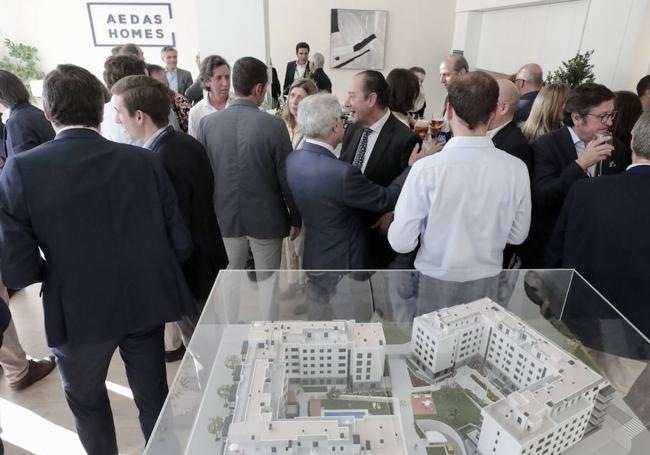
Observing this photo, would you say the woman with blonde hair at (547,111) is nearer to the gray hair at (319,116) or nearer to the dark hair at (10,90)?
the gray hair at (319,116)

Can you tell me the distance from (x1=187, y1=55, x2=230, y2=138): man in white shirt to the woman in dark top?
3.28 ft

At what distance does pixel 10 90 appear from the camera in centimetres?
285

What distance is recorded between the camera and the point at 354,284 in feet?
6.28

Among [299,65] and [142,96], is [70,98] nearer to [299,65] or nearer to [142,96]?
[142,96]

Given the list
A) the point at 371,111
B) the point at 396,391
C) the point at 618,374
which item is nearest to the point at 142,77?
the point at 371,111

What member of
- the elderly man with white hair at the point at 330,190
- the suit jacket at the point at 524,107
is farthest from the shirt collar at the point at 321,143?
the suit jacket at the point at 524,107

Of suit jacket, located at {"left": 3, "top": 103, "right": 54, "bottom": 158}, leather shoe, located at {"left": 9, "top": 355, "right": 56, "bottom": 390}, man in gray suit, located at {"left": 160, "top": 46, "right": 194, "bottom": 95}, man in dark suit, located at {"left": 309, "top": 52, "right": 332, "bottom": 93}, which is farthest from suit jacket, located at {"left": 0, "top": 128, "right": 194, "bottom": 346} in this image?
man in dark suit, located at {"left": 309, "top": 52, "right": 332, "bottom": 93}

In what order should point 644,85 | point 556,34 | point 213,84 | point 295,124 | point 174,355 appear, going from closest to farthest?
point 174,355 → point 213,84 → point 644,85 → point 295,124 → point 556,34

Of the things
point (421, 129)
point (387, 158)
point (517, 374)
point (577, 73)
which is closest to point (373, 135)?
point (387, 158)

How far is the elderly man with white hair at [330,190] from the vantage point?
6.94 feet

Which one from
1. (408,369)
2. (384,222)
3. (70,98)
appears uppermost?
(70,98)

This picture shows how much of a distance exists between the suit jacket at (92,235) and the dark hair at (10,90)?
1.78m

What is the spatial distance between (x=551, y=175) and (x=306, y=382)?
1.76 metres

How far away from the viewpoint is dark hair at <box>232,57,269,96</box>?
2.62m
